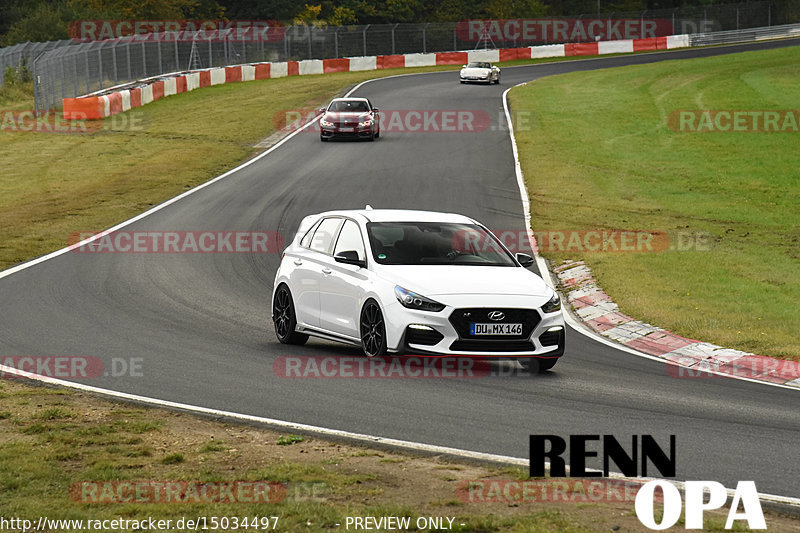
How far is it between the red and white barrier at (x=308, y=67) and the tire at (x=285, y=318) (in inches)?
1382

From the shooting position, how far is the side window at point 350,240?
13.2 meters

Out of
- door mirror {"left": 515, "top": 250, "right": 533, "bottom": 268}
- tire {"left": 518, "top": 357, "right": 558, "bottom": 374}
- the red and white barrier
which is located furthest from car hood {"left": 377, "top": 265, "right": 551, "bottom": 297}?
the red and white barrier

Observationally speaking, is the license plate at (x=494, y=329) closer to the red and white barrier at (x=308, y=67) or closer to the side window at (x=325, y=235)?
the side window at (x=325, y=235)

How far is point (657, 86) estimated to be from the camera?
172 ft

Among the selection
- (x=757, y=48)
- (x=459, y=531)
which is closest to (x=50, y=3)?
(x=757, y=48)

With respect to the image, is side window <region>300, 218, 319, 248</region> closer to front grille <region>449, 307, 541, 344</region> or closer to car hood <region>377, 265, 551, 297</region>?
car hood <region>377, 265, 551, 297</region>

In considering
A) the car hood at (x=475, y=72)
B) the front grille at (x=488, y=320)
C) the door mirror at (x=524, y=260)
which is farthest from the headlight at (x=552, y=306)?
the car hood at (x=475, y=72)

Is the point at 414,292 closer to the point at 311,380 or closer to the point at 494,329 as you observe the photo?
the point at 494,329

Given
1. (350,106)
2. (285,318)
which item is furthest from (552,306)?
(350,106)

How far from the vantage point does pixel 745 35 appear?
89.3m

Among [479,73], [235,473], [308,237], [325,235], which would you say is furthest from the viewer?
[479,73]

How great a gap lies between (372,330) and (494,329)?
1.42m

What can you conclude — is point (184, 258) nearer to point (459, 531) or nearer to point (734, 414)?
point (734, 414)

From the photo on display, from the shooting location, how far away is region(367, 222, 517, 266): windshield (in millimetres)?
12930
